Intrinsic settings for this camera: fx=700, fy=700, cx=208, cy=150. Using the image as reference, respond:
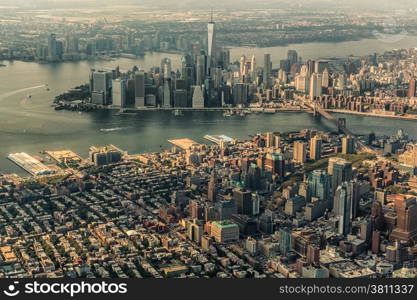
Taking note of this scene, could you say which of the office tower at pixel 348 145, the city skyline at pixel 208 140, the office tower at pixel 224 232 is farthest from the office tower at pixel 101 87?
the office tower at pixel 224 232

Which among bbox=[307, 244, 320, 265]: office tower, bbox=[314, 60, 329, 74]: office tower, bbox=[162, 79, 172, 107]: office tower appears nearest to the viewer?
bbox=[307, 244, 320, 265]: office tower

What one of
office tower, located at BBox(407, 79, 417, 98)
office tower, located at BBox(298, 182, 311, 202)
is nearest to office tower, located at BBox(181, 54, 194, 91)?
office tower, located at BBox(407, 79, 417, 98)

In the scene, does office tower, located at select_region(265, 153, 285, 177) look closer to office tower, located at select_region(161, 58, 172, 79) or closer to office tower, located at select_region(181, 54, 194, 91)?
office tower, located at select_region(181, 54, 194, 91)

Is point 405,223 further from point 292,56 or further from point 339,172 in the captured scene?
point 292,56

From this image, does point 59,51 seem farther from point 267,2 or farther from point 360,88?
point 360,88

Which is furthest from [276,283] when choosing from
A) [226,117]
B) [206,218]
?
[226,117]

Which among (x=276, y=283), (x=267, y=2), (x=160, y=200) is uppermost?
(x=267, y=2)

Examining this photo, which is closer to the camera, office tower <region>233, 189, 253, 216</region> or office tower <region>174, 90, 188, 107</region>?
office tower <region>233, 189, 253, 216</region>
